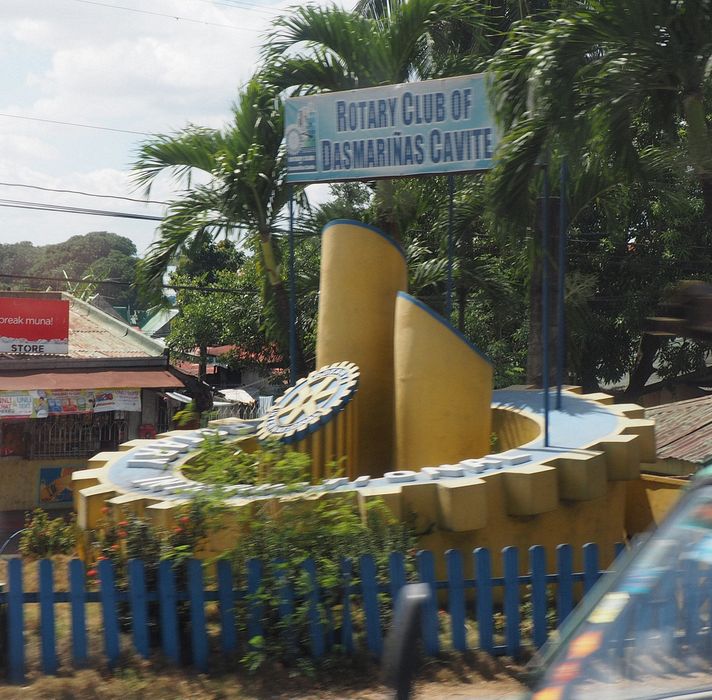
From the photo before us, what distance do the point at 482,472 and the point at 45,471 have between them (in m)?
12.0

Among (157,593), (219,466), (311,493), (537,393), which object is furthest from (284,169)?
(157,593)

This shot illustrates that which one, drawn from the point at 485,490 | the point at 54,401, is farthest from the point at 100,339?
the point at 485,490

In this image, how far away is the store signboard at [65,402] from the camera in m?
16.1

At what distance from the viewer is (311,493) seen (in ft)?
22.0

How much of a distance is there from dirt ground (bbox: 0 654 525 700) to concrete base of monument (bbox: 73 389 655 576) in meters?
1.07

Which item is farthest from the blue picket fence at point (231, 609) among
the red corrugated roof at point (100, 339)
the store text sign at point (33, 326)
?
the red corrugated roof at point (100, 339)

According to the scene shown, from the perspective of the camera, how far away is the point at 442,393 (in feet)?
28.8

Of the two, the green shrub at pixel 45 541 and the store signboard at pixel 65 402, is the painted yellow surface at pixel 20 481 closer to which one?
the store signboard at pixel 65 402

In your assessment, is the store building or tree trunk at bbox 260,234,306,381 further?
the store building

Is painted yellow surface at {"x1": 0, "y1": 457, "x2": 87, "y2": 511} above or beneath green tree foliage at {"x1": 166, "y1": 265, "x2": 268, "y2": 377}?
beneath

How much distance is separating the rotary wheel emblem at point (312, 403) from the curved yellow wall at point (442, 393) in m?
0.66

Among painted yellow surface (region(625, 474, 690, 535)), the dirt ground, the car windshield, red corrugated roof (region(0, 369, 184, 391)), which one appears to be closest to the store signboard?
red corrugated roof (region(0, 369, 184, 391))

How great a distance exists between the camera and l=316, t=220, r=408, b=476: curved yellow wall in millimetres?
A: 9828

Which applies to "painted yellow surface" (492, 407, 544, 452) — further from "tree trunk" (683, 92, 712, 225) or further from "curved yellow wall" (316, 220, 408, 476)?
"tree trunk" (683, 92, 712, 225)
